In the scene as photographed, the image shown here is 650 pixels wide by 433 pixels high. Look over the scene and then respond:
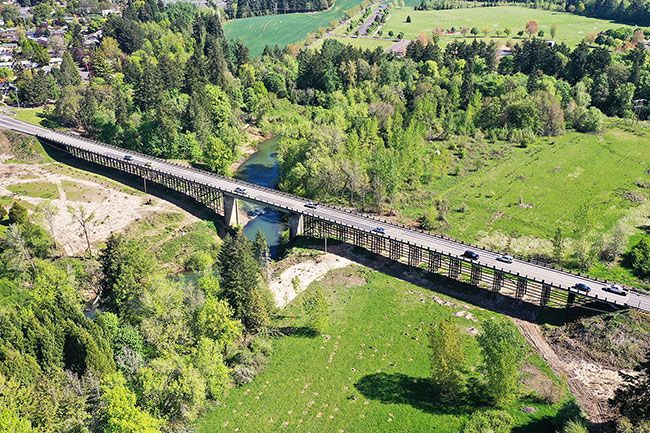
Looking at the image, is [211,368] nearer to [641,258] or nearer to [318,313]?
[318,313]

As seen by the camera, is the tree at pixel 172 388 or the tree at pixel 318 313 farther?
the tree at pixel 318 313

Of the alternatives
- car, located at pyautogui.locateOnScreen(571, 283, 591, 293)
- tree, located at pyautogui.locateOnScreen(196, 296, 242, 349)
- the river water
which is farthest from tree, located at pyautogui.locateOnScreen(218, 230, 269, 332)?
car, located at pyautogui.locateOnScreen(571, 283, 591, 293)

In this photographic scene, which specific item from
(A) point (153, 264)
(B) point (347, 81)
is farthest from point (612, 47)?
(A) point (153, 264)

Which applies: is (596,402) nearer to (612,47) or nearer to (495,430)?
(495,430)

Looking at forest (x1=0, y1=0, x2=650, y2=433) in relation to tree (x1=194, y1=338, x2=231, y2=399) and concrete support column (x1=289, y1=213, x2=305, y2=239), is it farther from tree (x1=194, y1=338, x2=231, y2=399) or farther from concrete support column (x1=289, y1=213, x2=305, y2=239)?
concrete support column (x1=289, y1=213, x2=305, y2=239)

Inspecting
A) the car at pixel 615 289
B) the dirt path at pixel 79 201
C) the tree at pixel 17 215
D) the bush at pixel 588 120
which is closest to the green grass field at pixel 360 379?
the car at pixel 615 289

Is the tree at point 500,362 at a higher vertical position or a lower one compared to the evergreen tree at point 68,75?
lower

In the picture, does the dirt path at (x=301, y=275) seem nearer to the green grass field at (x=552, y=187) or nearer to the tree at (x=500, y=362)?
the green grass field at (x=552, y=187)
